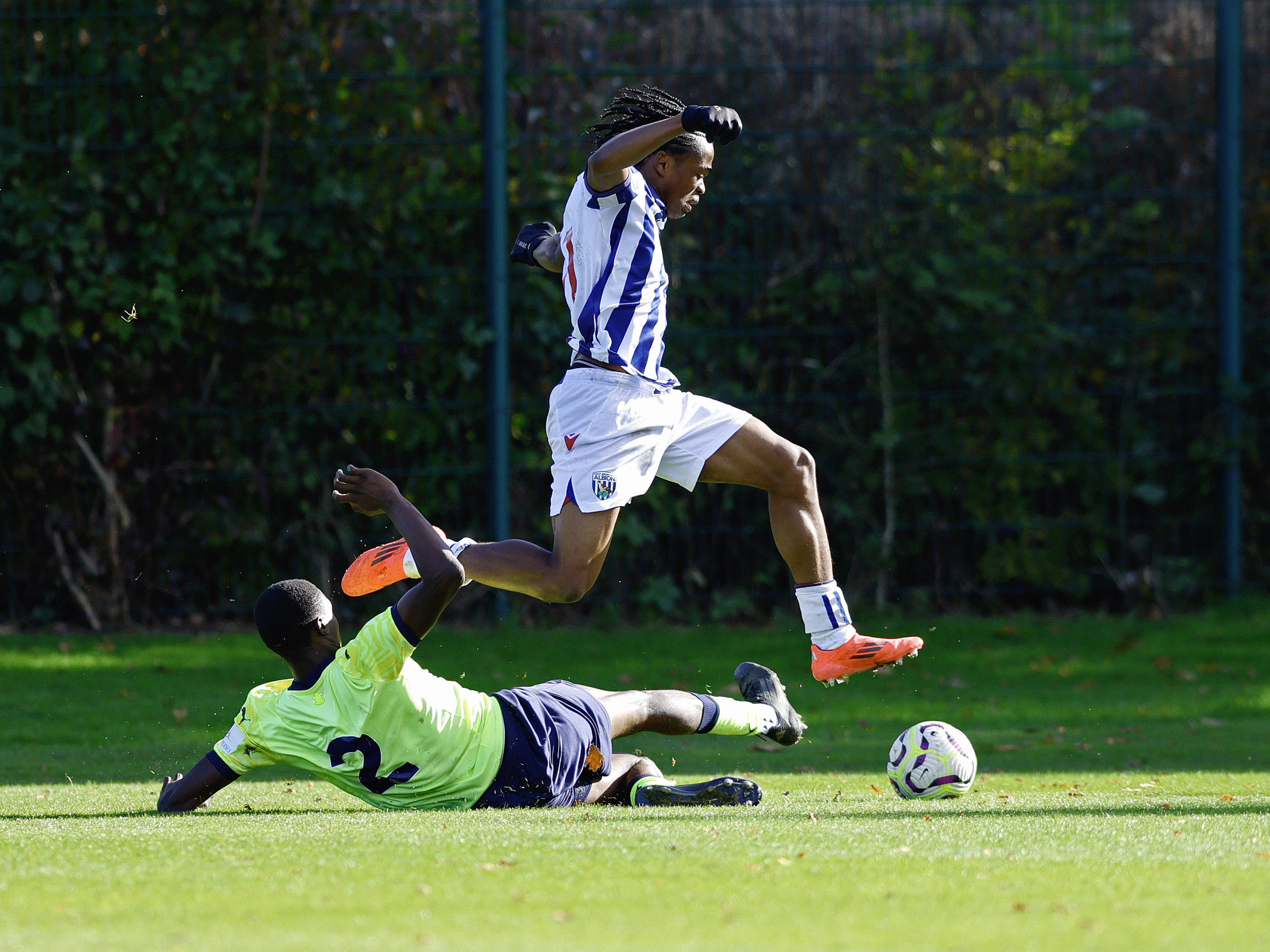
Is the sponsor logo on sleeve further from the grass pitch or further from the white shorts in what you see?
the white shorts

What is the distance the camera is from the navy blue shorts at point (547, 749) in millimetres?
5199

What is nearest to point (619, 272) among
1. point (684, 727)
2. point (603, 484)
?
point (603, 484)

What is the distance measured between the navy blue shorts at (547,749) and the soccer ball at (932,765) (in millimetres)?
1044

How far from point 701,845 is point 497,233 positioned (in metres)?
6.21

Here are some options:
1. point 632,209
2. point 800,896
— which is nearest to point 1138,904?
point 800,896

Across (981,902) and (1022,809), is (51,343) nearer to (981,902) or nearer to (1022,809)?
(1022,809)

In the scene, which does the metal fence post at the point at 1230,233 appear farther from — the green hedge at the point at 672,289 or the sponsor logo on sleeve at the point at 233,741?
the sponsor logo on sleeve at the point at 233,741

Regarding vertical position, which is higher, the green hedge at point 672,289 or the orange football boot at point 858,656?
the green hedge at point 672,289

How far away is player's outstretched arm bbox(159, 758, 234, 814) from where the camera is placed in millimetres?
5070

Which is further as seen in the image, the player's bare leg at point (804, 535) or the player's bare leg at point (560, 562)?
the player's bare leg at point (804, 535)

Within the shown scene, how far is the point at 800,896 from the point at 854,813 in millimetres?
1477

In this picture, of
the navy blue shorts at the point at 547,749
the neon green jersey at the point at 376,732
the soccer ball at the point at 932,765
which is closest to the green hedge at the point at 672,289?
the soccer ball at the point at 932,765

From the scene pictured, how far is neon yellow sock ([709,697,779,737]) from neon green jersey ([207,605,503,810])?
94 centimetres

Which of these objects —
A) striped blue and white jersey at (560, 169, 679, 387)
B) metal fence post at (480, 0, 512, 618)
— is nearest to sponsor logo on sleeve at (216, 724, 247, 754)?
striped blue and white jersey at (560, 169, 679, 387)
